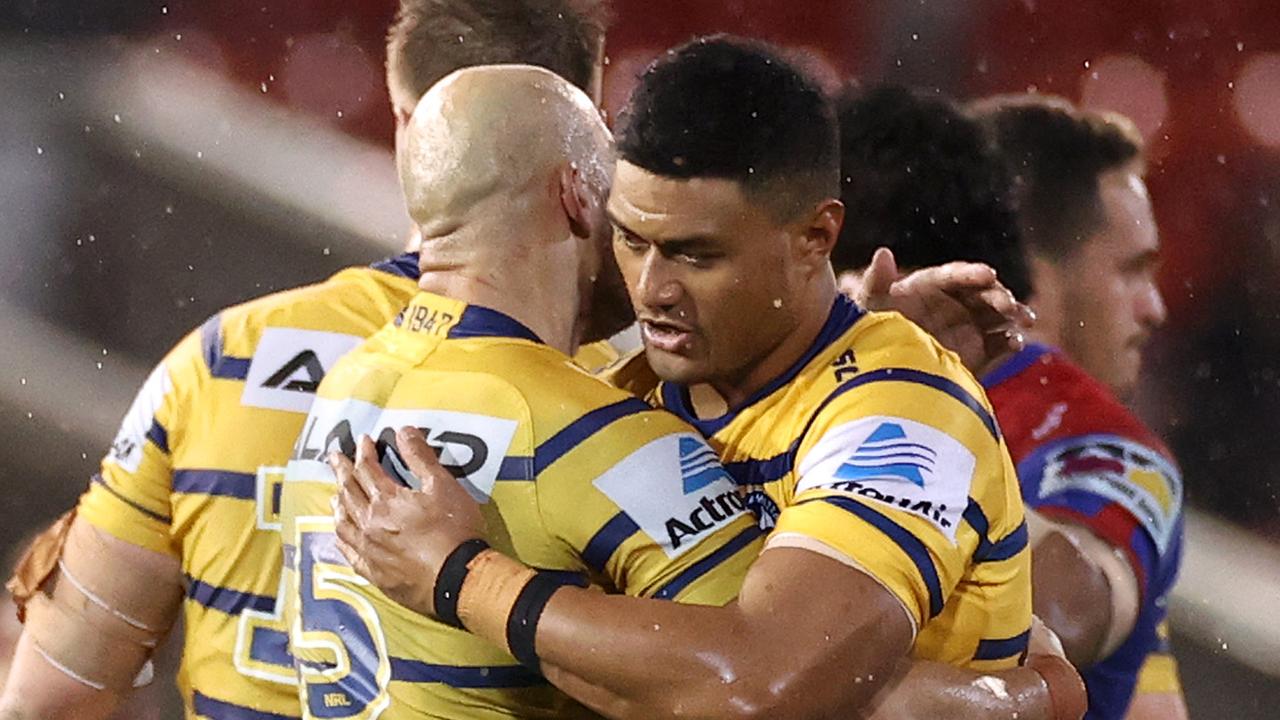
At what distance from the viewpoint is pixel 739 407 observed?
2232mm

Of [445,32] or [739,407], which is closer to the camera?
[739,407]

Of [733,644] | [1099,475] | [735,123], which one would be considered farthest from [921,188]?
[733,644]

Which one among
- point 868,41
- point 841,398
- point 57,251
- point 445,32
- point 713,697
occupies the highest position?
point 445,32

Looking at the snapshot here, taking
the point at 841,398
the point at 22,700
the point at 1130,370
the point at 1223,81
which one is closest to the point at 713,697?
the point at 841,398

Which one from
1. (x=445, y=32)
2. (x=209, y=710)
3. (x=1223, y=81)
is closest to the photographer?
(x=209, y=710)

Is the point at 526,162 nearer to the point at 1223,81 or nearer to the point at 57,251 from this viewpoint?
the point at 57,251

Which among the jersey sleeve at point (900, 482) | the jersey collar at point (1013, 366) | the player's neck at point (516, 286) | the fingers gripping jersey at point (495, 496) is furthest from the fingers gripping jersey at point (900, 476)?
the jersey collar at point (1013, 366)

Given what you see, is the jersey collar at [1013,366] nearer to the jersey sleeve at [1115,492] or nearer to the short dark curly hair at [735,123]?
the jersey sleeve at [1115,492]

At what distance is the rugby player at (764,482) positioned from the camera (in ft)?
6.21

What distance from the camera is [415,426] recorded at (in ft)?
6.81

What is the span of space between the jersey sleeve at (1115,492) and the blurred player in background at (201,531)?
0.92 meters

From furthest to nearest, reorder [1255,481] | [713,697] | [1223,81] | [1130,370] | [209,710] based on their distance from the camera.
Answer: [1223,81], [1255,481], [1130,370], [209,710], [713,697]

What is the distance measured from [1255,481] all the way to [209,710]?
180 inches

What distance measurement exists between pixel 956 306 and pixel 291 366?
0.89 metres
